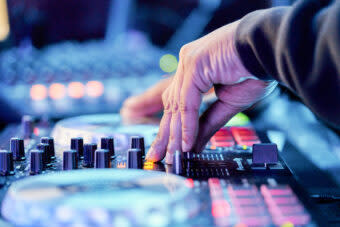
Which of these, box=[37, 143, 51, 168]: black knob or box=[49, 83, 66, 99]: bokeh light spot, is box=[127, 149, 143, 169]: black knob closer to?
box=[37, 143, 51, 168]: black knob

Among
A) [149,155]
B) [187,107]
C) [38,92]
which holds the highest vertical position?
[38,92]

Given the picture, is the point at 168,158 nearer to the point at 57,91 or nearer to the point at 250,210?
the point at 250,210

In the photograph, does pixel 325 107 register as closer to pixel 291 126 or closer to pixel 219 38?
pixel 219 38

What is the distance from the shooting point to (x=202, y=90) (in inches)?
40.1


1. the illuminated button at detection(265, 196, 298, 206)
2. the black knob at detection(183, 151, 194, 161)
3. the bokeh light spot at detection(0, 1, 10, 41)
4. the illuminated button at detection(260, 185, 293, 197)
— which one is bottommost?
the illuminated button at detection(265, 196, 298, 206)

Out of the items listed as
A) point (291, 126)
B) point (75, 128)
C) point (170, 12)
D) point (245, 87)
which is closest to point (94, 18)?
point (170, 12)

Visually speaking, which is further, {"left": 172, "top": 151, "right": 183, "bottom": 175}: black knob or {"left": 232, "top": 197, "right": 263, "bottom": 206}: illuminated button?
{"left": 172, "top": 151, "right": 183, "bottom": 175}: black knob

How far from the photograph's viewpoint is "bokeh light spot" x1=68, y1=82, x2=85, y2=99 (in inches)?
100

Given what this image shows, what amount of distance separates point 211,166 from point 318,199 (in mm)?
239

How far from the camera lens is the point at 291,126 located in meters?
1.93

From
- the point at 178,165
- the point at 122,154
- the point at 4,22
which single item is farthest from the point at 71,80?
the point at 178,165

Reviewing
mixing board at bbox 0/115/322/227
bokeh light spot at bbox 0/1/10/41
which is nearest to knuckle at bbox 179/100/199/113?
mixing board at bbox 0/115/322/227

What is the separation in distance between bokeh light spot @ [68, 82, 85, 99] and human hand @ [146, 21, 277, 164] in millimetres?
1553

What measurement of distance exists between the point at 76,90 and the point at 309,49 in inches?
79.5
